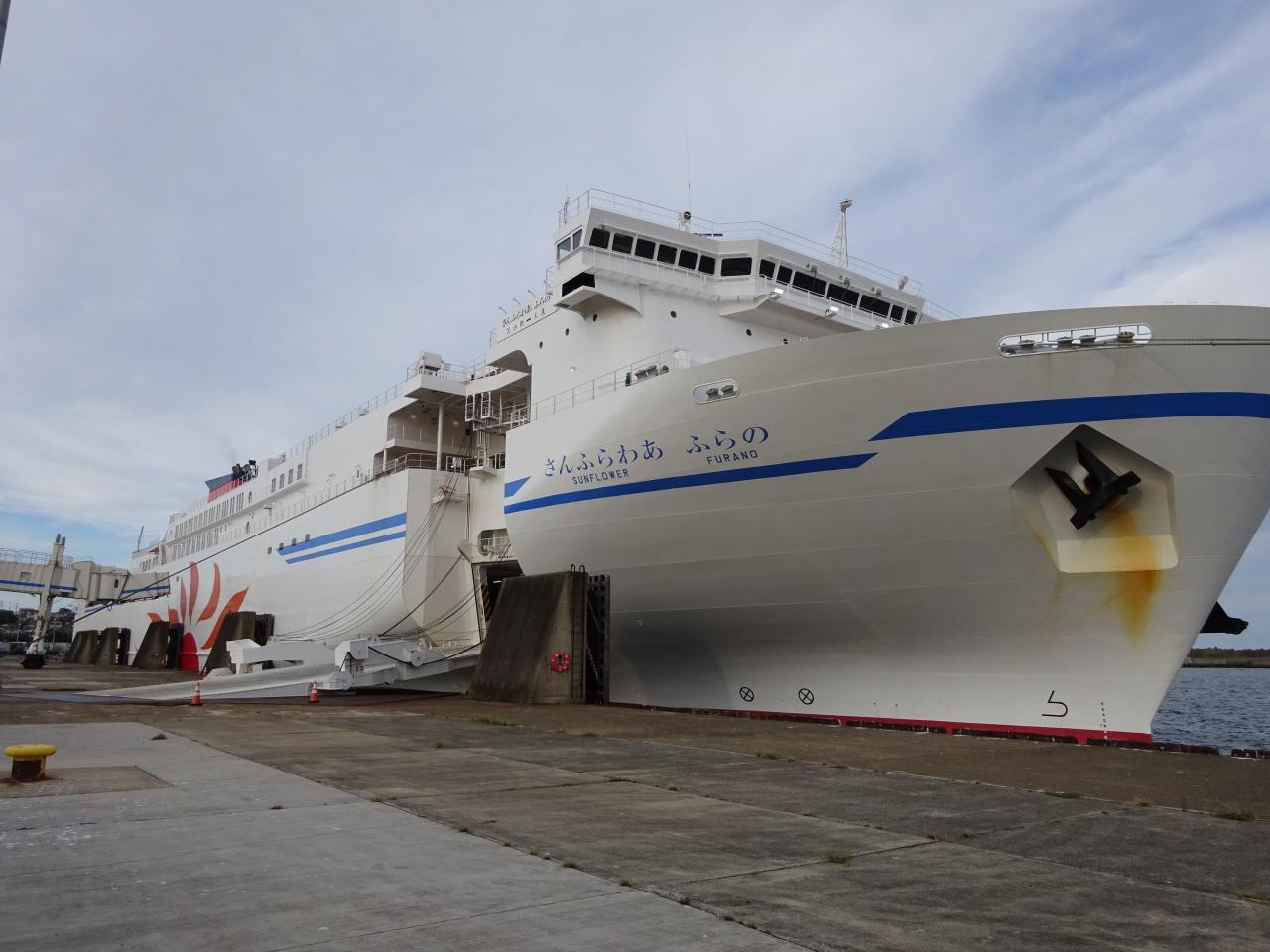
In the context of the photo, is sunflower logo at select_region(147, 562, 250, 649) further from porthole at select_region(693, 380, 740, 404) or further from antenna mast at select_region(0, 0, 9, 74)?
antenna mast at select_region(0, 0, 9, 74)

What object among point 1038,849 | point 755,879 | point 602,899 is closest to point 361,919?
point 602,899

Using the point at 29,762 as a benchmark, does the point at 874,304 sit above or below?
above

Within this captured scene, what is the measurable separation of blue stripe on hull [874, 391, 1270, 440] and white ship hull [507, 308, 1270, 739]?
0.08 feet

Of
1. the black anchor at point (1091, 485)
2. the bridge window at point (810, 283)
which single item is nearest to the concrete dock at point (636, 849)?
the black anchor at point (1091, 485)

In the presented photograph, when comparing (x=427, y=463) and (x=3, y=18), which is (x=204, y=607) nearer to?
(x=427, y=463)

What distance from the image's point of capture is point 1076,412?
10.3 m

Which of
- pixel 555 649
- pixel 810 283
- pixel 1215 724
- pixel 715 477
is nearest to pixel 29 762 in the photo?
pixel 715 477

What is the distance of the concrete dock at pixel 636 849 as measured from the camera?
3418 mm

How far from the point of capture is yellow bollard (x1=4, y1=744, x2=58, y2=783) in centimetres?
655

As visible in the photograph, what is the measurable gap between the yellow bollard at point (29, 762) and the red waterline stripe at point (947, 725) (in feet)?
29.3

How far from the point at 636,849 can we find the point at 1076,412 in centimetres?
810

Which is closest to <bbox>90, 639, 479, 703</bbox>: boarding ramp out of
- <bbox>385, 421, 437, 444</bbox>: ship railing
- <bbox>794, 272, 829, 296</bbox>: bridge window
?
<bbox>385, 421, 437, 444</bbox>: ship railing

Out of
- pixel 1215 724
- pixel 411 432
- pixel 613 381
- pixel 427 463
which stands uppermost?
pixel 411 432

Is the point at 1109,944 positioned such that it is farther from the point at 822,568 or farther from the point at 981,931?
the point at 822,568
